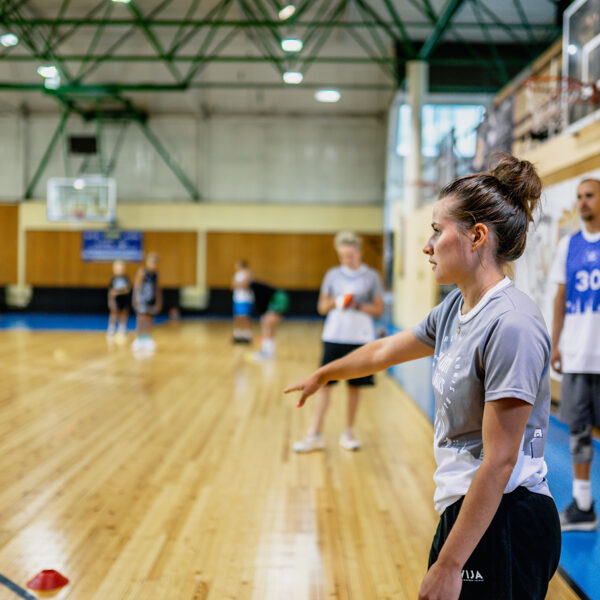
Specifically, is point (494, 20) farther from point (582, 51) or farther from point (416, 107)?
point (582, 51)

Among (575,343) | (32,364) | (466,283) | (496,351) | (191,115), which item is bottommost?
(32,364)

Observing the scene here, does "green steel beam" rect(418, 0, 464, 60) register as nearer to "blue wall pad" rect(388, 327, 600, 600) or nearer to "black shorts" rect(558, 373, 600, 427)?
"blue wall pad" rect(388, 327, 600, 600)

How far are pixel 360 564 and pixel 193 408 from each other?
11.8ft

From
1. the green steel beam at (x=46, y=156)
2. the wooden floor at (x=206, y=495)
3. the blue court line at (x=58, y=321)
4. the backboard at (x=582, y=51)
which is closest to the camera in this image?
the wooden floor at (x=206, y=495)

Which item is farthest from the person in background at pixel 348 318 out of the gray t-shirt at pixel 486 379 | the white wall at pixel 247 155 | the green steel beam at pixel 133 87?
the white wall at pixel 247 155

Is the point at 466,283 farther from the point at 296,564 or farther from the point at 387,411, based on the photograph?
the point at 387,411

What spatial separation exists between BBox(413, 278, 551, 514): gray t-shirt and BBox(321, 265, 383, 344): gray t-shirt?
10.9ft

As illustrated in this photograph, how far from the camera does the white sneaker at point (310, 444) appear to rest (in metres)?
4.67

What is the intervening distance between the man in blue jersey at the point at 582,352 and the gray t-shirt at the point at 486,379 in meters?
1.94

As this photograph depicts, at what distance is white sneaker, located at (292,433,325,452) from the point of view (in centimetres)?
467

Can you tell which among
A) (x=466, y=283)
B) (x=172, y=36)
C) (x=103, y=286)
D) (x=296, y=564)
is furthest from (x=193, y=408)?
(x=103, y=286)

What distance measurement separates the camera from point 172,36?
1501cm

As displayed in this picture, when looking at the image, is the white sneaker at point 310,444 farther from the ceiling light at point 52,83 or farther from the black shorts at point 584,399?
the ceiling light at point 52,83

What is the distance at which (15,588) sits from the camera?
2510 mm
